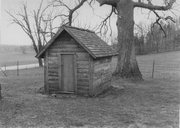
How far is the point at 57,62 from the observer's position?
10445 mm

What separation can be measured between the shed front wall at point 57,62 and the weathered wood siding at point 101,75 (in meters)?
0.42

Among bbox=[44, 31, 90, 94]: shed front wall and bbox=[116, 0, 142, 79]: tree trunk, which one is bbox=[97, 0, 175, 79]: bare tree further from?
bbox=[44, 31, 90, 94]: shed front wall

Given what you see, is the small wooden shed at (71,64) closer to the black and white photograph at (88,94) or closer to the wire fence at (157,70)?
the black and white photograph at (88,94)

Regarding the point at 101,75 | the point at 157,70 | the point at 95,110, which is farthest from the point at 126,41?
the point at 157,70

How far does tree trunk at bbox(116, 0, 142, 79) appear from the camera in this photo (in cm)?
1484

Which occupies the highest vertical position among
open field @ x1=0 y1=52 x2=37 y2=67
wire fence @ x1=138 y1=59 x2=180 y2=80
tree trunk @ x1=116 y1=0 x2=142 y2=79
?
tree trunk @ x1=116 y1=0 x2=142 y2=79

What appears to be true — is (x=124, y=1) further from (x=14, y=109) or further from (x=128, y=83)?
(x=14, y=109)

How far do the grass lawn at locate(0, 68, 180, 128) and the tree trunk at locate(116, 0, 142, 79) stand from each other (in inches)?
162

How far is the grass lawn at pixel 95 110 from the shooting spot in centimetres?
641

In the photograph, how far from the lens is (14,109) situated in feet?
26.1

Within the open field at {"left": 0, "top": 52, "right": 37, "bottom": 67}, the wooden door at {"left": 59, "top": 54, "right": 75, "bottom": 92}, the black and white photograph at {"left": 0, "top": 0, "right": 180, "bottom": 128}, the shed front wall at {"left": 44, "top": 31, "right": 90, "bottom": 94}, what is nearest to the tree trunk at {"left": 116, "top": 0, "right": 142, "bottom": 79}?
the black and white photograph at {"left": 0, "top": 0, "right": 180, "bottom": 128}

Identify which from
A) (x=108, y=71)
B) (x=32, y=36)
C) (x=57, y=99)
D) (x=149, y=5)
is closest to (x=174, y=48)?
(x=32, y=36)

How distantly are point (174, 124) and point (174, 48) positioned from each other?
61843 mm

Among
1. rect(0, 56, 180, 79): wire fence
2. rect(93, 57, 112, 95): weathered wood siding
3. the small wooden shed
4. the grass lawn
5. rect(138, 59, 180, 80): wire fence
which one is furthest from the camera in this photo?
rect(0, 56, 180, 79): wire fence
